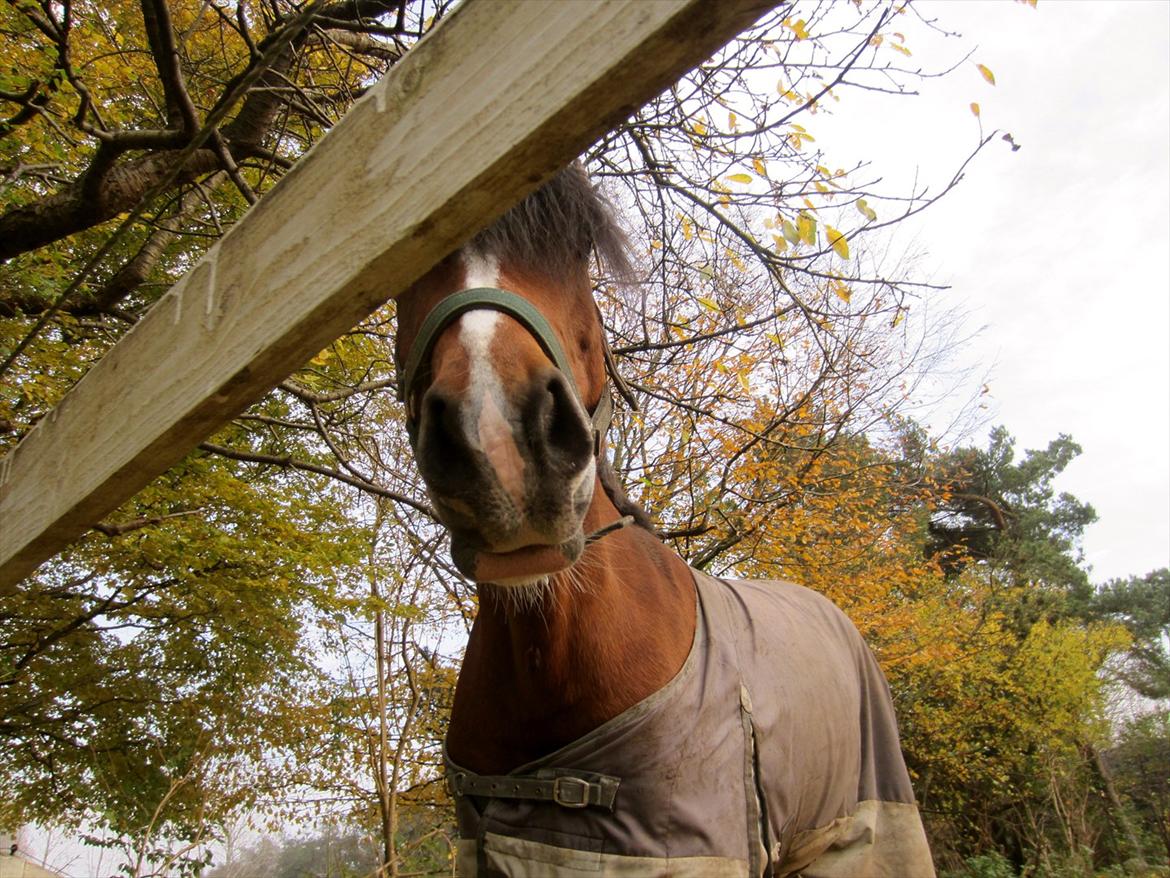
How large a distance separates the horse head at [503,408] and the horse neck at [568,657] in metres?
0.36

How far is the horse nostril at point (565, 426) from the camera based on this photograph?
1387 mm

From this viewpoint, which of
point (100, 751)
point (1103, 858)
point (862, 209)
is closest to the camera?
point (862, 209)

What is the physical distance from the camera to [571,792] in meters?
1.68

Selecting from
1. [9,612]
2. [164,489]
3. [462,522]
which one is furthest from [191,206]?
[462,522]

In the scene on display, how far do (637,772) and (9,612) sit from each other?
20.6 feet

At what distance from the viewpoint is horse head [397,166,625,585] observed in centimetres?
129

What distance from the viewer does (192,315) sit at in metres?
0.99

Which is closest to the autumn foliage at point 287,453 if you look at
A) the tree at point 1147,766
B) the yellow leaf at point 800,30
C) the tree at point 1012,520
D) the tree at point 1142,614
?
the yellow leaf at point 800,30

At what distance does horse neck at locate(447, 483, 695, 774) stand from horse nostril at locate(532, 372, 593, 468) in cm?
48

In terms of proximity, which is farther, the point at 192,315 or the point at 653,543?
the point at 653,543

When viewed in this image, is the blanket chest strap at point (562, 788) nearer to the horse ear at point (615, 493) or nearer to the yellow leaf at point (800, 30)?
the horse ear at point (615, 493)

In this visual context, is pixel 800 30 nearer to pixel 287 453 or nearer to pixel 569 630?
pixel 569 630

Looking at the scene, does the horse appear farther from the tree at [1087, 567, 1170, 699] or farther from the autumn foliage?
the tree at [1087, 567, 1170, 699]

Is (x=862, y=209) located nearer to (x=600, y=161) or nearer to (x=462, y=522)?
(x=600, y=161)
